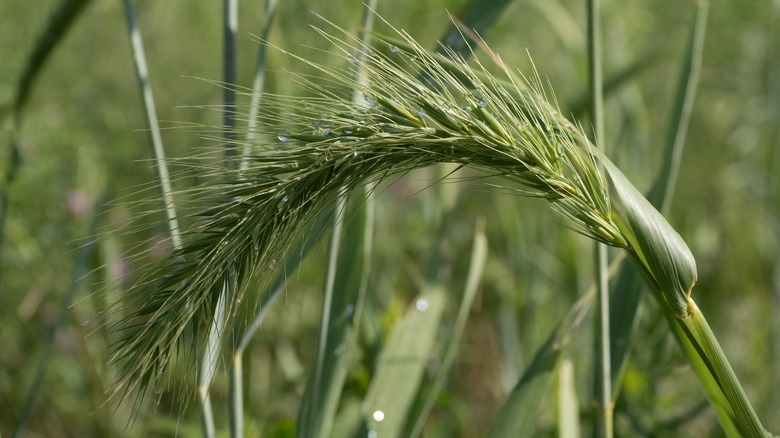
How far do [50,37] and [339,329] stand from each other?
519mm

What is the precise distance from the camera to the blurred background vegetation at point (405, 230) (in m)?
1.45

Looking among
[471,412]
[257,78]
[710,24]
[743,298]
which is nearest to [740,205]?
[743,298]

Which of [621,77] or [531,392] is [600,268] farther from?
[621,77]

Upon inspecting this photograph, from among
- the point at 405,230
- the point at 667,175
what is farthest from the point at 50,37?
the point at 405,230

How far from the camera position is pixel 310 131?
618 mm

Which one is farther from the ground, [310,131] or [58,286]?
[310,131]

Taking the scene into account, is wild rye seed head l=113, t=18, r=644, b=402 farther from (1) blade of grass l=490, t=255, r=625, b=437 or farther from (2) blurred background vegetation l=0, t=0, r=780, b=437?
(2) blurred background vegetation l=0, t=0, r=780, b=437

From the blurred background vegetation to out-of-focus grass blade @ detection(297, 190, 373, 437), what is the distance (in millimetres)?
261

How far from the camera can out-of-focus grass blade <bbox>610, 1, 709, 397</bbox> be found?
3.12 feet

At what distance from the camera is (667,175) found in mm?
958

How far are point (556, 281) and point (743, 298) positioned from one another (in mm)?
563

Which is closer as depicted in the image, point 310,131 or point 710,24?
point 310,131

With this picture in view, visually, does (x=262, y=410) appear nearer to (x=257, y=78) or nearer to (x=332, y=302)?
(x=332, y=302)

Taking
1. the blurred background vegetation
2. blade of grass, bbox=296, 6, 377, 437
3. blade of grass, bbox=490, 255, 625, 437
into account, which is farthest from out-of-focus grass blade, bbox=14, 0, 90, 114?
blade of grass, bbox=490, 255, 625, 437
